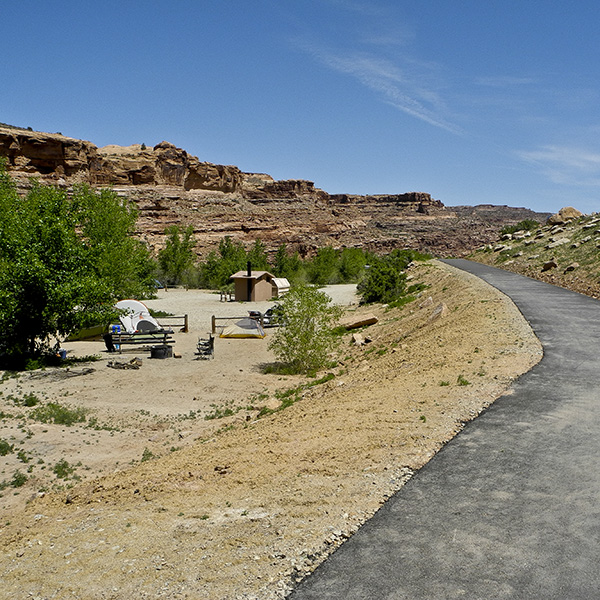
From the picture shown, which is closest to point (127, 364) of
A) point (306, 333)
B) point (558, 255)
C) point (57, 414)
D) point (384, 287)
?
point (57, 414)

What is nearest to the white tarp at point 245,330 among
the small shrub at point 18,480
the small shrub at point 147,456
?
the small shrub at point 147,456

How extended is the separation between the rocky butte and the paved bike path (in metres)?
A: 76.9

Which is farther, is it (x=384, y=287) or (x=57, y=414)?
(x=384, y=287)

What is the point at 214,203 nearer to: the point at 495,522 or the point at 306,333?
the point at 306,333

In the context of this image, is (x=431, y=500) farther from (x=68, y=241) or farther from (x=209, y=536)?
(x=68, y=241)

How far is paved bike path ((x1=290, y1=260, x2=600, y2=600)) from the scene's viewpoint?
15.5ft

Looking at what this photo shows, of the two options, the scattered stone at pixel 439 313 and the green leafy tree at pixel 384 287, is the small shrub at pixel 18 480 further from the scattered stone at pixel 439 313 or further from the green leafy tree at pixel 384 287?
the green leafy tree at pixel 384 287

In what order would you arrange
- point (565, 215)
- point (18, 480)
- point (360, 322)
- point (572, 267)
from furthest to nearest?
point (565, 215) → point (572, 267) → point (360, 322) → point (18, 480)

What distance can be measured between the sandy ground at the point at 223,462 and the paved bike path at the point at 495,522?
1.16ft

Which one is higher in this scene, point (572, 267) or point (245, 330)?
point (572, 267)

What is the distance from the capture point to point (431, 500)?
6223 millimetres

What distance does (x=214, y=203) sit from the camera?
11788 centimetres

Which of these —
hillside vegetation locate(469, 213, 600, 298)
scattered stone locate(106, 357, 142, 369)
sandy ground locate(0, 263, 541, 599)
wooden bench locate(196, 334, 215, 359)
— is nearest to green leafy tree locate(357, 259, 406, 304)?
hillside vegetation locate(469, 213, 600, 298)

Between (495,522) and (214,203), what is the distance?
11676cm
